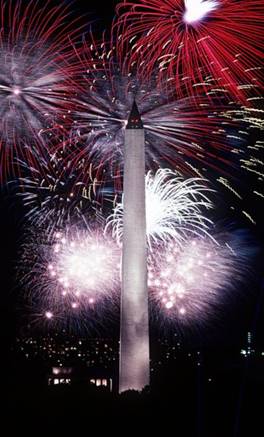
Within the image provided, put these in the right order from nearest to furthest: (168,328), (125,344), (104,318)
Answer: (125,344)
(104,318)
(168,328)

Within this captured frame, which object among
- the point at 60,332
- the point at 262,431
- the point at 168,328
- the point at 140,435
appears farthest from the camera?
the point at 60,332

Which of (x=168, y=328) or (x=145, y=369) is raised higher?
(x=168, y=328)

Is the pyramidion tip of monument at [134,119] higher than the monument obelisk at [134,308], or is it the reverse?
the pyramidion tip of monument at [134,119]

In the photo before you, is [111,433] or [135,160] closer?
[111,433]

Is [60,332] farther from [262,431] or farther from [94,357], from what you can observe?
[262,431]

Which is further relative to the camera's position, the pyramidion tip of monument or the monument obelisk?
the pyramidion tip of monument

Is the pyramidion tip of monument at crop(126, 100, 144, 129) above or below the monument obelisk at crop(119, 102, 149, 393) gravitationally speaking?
above

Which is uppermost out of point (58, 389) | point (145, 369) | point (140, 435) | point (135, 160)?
point (135, 160)

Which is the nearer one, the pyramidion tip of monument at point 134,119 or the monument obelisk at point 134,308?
the monument obelisk at point 134,308

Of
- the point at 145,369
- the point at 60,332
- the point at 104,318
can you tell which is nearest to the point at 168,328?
the point at 104,318

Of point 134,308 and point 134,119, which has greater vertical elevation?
point 134,119

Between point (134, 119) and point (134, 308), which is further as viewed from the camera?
point (134, 119)
